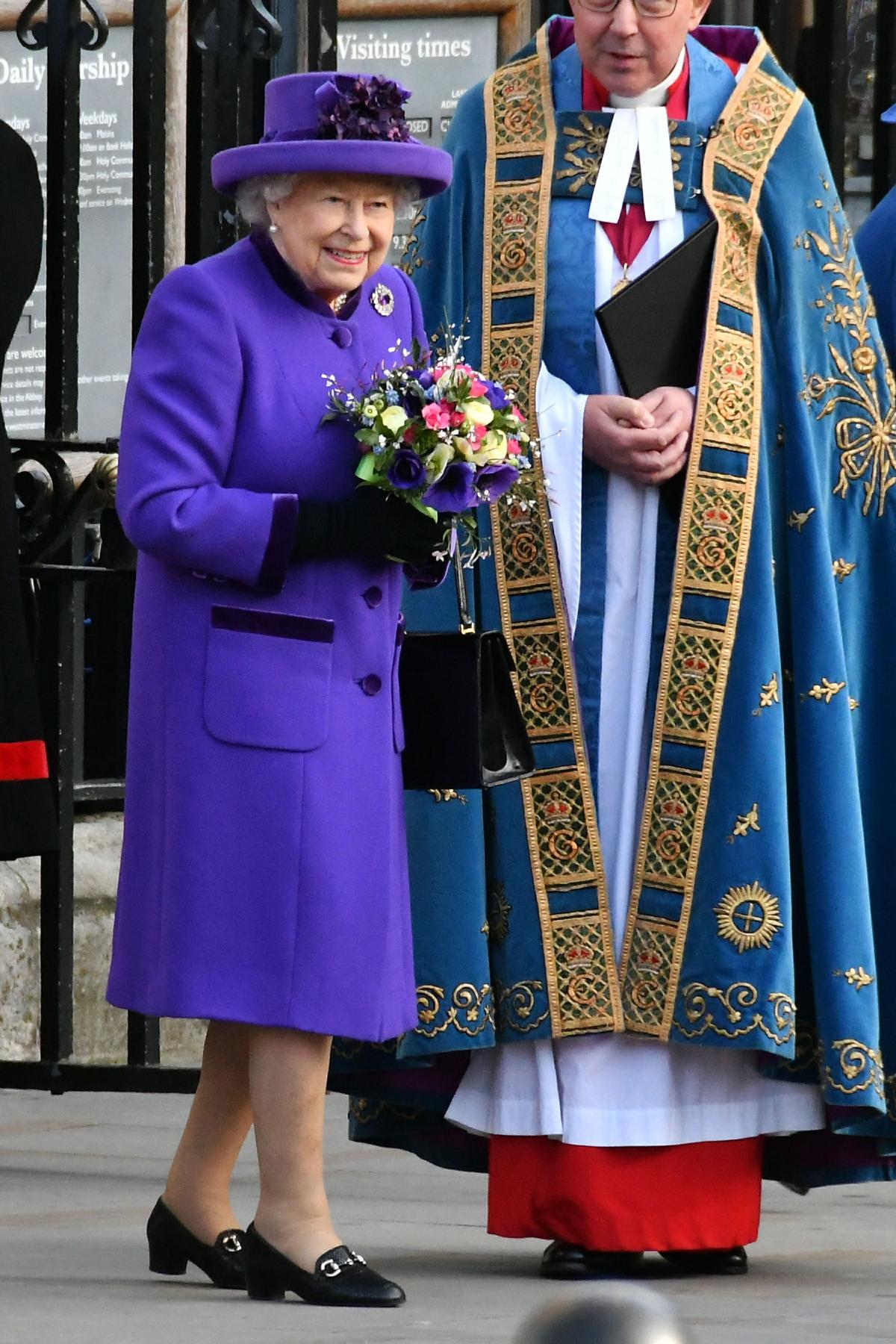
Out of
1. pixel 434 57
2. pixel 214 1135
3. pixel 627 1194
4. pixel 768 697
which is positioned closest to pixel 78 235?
pixel 434 57

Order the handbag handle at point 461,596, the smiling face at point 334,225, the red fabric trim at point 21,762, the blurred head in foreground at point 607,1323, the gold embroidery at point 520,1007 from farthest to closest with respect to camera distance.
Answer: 1. the red fabric trim at point 21,762
2. the gold embroidery at point 520,1007
3. the handbag handle at point 461,596
4. the smiling face at point 334,225
5. the blurred head in foreground at point 607,1323

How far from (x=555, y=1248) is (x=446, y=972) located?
1.49 feet

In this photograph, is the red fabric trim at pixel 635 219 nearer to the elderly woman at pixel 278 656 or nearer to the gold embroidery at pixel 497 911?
the elderly woman at pixel 278 656

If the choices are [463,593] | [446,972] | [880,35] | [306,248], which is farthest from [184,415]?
[880,35]

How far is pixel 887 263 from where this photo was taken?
534cm

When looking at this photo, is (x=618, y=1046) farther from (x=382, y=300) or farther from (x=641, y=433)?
(x=382, y=300)

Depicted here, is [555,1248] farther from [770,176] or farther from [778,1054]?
[770,176]

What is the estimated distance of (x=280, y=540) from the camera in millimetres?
4277

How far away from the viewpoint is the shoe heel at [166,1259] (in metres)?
4.63

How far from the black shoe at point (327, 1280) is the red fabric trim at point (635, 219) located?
1644 millimetres

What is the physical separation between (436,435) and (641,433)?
24.7 inches

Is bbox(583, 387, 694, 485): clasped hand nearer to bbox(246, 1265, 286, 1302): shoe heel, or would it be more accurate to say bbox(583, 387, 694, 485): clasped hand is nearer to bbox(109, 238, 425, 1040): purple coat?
bbox(109, 238, 425, 1040): purple coat

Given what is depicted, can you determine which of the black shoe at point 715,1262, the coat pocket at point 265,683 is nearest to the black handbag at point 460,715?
the coat pocket at point 265,683

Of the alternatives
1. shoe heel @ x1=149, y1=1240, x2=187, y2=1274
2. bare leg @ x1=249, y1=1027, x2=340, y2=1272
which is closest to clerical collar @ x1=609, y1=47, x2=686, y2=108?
bare leg @ x1=249, y1=1027, x2=340, y2=1272
